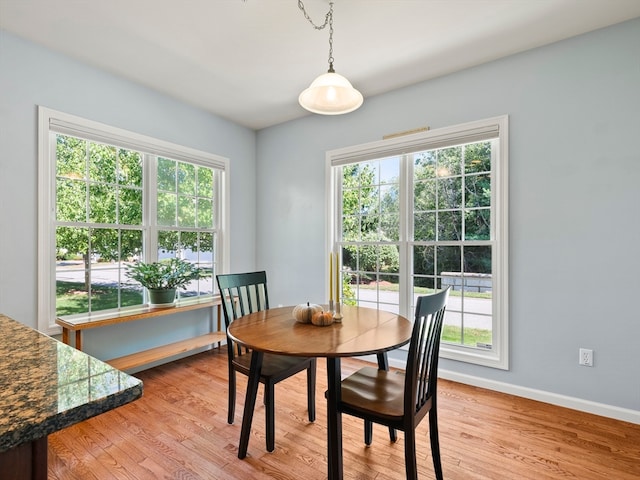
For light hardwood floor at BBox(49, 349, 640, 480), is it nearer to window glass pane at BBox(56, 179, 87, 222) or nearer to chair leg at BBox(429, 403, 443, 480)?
chair leg at BBox(429, 403, 443, 480)

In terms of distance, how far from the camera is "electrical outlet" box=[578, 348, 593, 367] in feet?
7.97

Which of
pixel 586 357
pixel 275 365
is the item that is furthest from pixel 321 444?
pixel 586 357

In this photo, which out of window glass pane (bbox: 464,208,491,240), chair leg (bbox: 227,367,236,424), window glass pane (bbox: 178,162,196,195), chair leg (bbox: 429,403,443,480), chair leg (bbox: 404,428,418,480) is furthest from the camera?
window glass pane (bbox: 178,162,196,195)

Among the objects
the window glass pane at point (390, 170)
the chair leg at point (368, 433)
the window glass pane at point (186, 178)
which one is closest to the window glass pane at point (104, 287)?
the window glass pane at point (186, 178)

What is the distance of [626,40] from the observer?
7.64 feet

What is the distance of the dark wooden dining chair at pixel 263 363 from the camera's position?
1.99m

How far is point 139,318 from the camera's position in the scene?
298cm

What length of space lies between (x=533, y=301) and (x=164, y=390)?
3.10 metres

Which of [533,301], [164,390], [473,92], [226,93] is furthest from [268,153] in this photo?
[533,301]

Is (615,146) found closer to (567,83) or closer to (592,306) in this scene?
(567,83)

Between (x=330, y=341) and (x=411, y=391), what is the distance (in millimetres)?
428

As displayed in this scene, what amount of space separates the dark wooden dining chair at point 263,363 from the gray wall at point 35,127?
1.36 m

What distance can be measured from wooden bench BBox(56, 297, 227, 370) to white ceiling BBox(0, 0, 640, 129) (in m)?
2.14

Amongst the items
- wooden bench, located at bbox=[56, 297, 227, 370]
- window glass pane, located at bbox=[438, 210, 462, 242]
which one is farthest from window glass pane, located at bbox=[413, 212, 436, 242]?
wooden bench, located at bbox=[56, 297, 227, 370]
